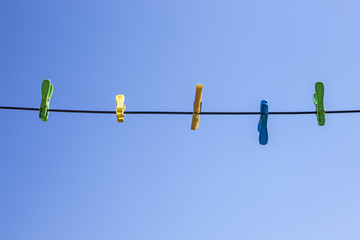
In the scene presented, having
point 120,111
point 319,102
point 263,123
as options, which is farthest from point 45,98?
point 319,102

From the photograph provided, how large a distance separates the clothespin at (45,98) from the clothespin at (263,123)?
195 cm

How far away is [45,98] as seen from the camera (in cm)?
459

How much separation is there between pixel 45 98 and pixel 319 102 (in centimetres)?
250

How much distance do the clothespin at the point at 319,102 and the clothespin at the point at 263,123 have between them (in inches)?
18.0

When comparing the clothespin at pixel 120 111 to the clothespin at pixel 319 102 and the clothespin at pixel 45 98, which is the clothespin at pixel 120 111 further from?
the clothespin at pixel 319 102

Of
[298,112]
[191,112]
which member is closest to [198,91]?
[191,112]

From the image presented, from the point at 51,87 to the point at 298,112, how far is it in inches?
91.5

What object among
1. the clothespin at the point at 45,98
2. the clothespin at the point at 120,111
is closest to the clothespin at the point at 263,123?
the clothespin at the point at 120,111

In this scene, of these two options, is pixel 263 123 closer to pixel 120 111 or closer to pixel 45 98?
pixel 120 111

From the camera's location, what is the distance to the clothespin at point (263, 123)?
4.49 meters

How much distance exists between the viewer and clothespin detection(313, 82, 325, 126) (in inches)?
174

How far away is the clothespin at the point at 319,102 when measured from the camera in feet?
14.5

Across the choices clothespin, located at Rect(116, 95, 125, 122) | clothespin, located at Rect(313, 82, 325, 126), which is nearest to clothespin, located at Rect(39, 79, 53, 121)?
clothespin, located at Rect(116, 95, 125, 122)

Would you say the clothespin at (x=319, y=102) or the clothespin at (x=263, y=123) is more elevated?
the clothespin at (x=319, y=102)
